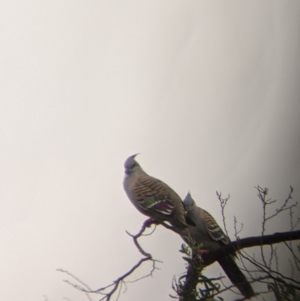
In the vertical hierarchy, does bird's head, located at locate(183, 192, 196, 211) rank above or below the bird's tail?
above

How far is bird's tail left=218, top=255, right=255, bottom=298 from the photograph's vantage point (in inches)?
53.4

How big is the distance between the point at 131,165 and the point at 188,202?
186mm

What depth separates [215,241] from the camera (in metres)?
1.36

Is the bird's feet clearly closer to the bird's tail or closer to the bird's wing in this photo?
the bird's wing

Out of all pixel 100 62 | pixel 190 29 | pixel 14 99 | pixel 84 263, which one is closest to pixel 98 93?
pixel 100 62

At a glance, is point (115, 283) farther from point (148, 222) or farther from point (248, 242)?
point (248, 242)

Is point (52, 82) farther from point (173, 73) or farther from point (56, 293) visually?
point (56, 293)

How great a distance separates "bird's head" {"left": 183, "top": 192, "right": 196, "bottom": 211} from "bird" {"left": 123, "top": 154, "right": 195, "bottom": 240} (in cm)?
2

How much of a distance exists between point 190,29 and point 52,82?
44cm

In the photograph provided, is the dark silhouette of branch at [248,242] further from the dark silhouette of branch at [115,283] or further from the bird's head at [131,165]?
the bird's head at [131,165]

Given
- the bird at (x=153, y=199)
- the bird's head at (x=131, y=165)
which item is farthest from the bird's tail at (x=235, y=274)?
the bird's head at (x=131, y=165)

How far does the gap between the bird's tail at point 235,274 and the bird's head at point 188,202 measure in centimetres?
16

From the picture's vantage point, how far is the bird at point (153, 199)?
4.32 ft

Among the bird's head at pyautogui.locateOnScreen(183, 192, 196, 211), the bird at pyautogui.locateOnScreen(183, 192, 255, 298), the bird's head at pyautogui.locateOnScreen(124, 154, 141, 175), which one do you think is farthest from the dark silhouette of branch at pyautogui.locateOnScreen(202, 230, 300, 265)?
the bird's head at pyautogui.locateOnScreen(124, 154, 141, 175)
